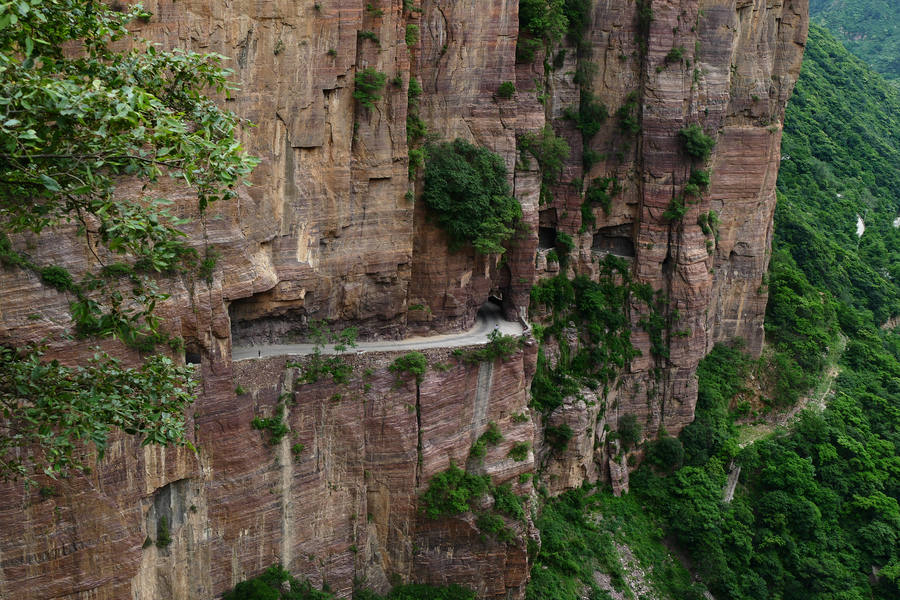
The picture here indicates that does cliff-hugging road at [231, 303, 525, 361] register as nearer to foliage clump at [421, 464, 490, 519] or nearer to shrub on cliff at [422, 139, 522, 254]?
shrub on cliff at [422, 139, 522, 254]

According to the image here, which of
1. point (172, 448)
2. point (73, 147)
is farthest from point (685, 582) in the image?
point (73, 147)

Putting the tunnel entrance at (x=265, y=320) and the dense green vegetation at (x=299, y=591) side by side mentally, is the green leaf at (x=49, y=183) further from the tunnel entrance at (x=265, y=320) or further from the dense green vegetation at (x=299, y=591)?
the dense green vegetation at (x=299, y=591)

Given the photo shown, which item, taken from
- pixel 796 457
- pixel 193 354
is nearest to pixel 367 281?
pixel 193 354

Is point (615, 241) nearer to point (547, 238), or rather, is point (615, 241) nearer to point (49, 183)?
point (547, 238)

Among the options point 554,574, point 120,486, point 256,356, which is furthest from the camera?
point 554,574

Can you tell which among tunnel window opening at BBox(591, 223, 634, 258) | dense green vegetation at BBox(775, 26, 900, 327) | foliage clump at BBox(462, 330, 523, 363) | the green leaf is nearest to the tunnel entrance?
foliage clump at BBox(462, 330, 523, 363)

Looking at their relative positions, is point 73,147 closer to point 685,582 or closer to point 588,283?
point 588,283
